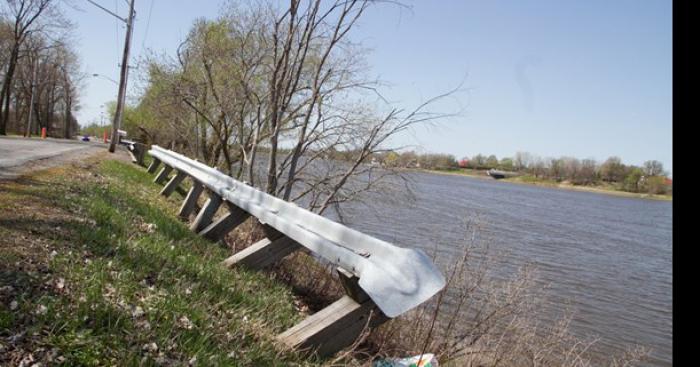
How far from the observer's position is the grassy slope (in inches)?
108

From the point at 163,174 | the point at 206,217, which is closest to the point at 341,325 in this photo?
the point at 206,217

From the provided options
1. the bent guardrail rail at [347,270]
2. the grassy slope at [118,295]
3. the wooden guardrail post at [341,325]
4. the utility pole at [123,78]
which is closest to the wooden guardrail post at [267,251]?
the bent guardrail rail at [347,270]

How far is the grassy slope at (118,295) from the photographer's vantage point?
108 inches

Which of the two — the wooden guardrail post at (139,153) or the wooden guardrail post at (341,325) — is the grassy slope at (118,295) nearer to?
the wooden guardrail post at (341,325)

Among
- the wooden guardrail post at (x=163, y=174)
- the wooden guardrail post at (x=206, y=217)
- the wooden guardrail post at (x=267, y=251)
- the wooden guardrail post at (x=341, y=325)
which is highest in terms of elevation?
the wooden guardrail post at (x=163, y=174)

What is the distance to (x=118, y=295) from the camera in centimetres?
342

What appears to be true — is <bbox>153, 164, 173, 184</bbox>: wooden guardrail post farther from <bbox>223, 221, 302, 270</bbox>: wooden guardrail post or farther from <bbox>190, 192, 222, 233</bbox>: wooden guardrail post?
<bbox>223, 221, 302, 270</bbox>: wooden guardrail post

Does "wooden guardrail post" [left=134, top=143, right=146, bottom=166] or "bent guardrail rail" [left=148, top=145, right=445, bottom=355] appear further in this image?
"wooden guardrail post" [left=134, top=143, right=146, bottom=166]

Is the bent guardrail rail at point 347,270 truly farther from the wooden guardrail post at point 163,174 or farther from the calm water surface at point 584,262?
the wooden guardrail post at point 163,174

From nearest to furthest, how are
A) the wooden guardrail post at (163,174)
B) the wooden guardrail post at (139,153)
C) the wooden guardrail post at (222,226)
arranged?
the wooden guardrail post at (222,226)
the wooden guardrail post at (163,174)
the wooden guardrail post at (139,153)

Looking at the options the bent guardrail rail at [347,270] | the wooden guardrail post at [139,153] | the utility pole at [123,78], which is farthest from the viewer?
the utility pole at [123,78]

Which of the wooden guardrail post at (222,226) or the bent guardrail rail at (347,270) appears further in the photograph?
the wooden guardrail post at (222,226)

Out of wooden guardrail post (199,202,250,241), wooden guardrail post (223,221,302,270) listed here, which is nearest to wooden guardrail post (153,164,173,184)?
wooden guardrail post (199,202,250,241)

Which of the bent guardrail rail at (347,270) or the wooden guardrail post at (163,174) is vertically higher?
the wooden guardrail post at (163,174)
